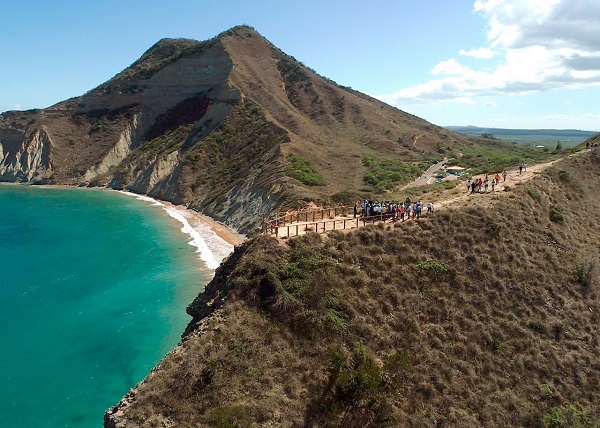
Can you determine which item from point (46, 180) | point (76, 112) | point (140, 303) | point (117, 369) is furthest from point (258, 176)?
point (76, 112)

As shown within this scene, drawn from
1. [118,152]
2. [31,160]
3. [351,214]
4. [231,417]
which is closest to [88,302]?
[351,214]

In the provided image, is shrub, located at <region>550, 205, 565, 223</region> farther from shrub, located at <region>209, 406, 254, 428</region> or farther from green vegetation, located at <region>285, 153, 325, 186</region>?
shrub, located at <region>209, 406, 254, 428</region>

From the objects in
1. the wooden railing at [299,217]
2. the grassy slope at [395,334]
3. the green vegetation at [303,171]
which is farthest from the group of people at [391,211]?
the green vegetation at [303,171]

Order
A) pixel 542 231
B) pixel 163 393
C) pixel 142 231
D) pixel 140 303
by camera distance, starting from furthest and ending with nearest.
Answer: pixel 142 231 → pixel 140 303 → pixel 542 231 → pixel 163 393

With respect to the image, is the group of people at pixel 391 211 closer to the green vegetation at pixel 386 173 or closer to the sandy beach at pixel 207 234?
the sandy beach at pixel 207 234

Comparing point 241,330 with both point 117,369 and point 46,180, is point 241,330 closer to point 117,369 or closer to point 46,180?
point 117,369
